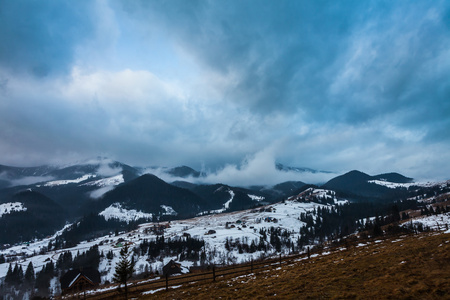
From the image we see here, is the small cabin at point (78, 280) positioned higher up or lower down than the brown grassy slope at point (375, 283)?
lower down

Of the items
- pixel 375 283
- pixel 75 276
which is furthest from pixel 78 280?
pixel 375 283

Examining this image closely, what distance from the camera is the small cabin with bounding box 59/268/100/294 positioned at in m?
106

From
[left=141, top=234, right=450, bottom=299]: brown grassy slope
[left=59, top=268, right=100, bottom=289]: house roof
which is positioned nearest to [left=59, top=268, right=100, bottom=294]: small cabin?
[left=59, top=268, right=100, bottom=289]: house roof

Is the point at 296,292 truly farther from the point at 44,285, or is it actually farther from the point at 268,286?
the point at 44,285

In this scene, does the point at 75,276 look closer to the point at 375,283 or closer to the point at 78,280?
the point at 78,280

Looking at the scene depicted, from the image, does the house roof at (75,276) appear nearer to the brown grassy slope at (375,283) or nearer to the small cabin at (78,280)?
the small cabin at (78,280)

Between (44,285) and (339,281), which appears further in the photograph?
(44,285)

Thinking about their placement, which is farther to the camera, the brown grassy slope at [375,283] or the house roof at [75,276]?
the house roof at [75,276]

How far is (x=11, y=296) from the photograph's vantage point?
160000mm

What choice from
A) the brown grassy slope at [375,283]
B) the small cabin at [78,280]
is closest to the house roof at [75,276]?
the small cabin at [78,280]

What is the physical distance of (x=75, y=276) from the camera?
367ft

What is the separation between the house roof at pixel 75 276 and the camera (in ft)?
359

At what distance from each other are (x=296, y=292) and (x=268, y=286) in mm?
4865

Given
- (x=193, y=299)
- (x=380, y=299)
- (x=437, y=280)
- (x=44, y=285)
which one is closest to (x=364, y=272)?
(x=437, y=280)
